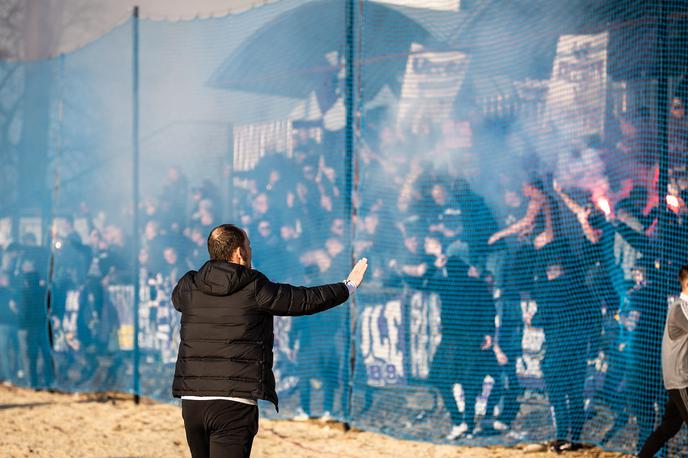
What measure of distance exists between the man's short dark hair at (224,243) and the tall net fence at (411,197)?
404 centimetres

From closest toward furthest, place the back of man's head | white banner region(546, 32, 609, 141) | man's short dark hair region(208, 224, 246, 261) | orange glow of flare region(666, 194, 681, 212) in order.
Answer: man's short dark hair region(208, 224, 246, 261), the back of man's head, orange glow of flare region(666, 194, 681, 212), white banner region(546, 32, 609, 141)

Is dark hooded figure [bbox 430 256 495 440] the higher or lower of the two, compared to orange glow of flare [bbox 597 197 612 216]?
lower

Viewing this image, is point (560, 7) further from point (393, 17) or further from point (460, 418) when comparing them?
point (460, 418)

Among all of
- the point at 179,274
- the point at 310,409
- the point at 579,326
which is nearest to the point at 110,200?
the point at 179,274

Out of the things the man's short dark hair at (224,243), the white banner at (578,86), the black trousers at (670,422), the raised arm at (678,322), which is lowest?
the black trousers at (670,422)

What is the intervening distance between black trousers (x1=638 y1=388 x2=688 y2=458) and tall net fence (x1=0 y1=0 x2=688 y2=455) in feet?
2.15

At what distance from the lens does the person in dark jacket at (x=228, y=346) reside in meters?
4.54

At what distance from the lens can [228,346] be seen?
15.0 ft

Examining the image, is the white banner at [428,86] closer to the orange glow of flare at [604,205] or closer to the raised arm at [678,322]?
the orange glow of flare at [604,205]

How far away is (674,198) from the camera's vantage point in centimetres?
743

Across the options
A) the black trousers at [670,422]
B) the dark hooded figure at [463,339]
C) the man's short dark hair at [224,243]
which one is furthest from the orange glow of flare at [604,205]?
the man's short dark hair at [224,243]

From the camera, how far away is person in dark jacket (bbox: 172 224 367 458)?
14.9 ft

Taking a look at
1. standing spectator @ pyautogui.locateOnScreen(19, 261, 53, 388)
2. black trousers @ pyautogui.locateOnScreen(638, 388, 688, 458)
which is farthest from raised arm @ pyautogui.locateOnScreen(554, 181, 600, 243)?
standing spectator @ pyautogui.locateOnScreen(19, 261, 53, 388)

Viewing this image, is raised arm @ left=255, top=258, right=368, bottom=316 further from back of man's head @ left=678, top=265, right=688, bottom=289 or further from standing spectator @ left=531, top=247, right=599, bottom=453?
standing spectator @ left=531, top=247, right=599, bottom=453
